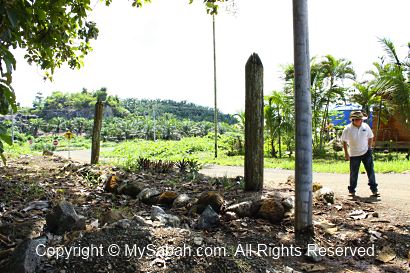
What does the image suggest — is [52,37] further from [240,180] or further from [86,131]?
[86,131]

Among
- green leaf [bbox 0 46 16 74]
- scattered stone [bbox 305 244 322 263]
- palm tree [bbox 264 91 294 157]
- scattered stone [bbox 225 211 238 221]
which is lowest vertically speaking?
scattered stone [bbox 305 244 322 263]

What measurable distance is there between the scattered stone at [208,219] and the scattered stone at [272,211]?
58cm

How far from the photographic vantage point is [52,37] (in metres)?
4.03

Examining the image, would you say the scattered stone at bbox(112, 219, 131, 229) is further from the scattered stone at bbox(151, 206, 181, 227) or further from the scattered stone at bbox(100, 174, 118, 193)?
the scattered stone at bbox(100, 174, 118, 193)

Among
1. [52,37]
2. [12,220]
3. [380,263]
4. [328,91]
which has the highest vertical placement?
[328,91]

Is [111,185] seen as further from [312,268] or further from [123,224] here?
[312,268]

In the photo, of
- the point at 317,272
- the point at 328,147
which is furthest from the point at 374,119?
the point at 317,272

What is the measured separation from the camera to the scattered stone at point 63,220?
344 centimetres

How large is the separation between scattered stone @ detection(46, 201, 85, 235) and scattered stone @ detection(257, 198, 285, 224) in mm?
2039

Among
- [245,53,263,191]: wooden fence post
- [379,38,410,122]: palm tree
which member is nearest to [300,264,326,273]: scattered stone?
[245,53,263,191]: wooden fence post

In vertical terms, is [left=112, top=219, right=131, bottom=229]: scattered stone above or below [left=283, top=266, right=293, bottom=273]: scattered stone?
above

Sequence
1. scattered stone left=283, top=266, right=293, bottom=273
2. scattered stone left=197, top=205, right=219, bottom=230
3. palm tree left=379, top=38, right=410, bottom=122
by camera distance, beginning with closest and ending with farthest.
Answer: scattered stone left=283, top=266, right=293, bottom=273
scattered stone left=197, top=205, right=219, bottom=230
palm tree left=379, top=38, right=410, bottom=122

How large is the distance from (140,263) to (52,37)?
2730 mm

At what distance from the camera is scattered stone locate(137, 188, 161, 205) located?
524cm
